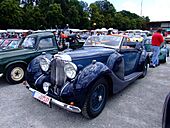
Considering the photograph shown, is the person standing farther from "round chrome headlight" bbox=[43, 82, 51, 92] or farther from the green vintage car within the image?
"round chrome headlight" bbox=[43, 82, 51, 92]

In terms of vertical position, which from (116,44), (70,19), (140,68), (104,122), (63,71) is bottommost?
(104,122)

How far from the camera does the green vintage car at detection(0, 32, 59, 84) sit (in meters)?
5.94

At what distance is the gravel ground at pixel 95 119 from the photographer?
367 cm

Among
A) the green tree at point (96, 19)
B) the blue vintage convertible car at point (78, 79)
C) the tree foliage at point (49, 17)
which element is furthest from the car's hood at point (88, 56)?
the green tree at point (96, 19)

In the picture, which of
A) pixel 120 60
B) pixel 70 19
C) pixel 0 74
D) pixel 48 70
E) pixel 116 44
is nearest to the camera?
pixel 48 70

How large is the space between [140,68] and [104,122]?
3.27 metres

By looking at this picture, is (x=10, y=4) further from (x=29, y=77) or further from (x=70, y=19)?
(x=29, y=77)

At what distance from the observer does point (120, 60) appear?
4.76 m

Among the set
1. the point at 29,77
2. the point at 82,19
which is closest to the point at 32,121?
the point at 29,77

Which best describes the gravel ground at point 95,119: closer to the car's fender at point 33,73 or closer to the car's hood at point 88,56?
the car's fender at point 33,73

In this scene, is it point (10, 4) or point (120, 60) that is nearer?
point (120, 60)

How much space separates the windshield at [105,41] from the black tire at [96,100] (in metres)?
1.63

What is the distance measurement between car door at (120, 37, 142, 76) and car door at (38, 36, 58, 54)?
2834 mm

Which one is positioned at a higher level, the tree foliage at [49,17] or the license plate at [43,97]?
the tree foliage at [49,17]
